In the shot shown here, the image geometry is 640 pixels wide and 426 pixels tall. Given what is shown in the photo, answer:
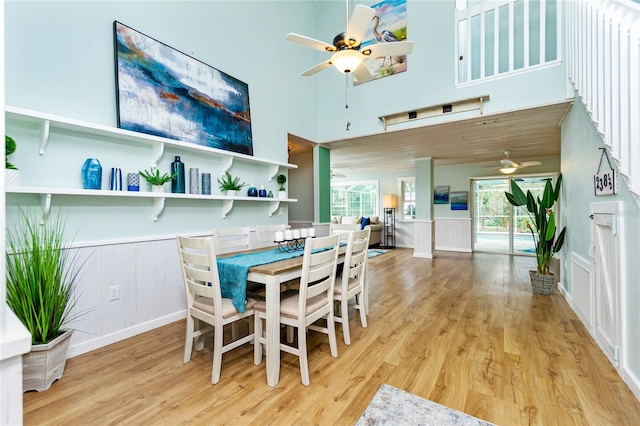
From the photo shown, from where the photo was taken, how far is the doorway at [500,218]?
684cm

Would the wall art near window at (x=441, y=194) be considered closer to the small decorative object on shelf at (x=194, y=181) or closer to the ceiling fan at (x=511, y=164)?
the ceiling fan at (x=511, y=164)

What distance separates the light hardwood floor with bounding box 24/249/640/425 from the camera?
1545 millimetres

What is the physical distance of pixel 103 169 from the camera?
2373 millimetres

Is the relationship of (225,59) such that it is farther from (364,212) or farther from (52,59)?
(364,212)

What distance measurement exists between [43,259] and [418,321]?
3.08 m

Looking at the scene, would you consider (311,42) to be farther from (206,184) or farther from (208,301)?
(208,301)

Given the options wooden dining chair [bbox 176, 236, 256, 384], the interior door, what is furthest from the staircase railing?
wooden dining chair [bbox 176, 236, 256, 384]

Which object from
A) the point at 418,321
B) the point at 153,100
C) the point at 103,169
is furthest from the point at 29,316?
the point at 418,321

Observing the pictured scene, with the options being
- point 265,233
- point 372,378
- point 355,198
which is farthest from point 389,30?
point 355,198

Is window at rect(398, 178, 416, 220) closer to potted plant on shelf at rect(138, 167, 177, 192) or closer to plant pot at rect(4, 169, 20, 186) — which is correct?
potted plant on shelf at rect(138, 167, 177, 192)

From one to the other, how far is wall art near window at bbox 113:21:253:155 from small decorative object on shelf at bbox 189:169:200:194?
329mm

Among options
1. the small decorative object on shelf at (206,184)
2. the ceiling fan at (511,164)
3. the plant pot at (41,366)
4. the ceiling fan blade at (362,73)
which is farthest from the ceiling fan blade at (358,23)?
the ceiling fan at (511,164)

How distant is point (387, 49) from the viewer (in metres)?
2.44

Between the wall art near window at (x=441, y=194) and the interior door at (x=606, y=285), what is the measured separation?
5.47 metres
